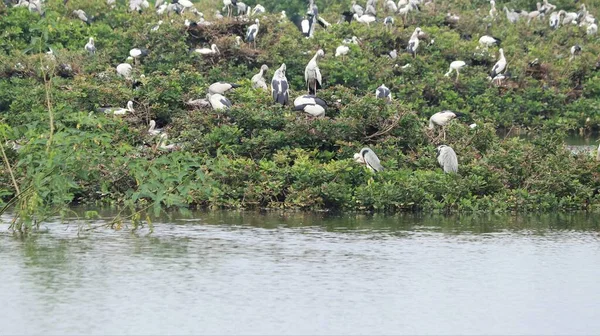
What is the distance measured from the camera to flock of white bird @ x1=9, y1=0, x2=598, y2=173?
1605 centimetres

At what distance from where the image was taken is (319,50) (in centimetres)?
2222

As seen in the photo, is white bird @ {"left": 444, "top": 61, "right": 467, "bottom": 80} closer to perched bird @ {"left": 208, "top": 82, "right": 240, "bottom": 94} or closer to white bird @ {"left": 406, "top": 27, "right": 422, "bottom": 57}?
white bird @ {"left": 406, "top": 27, "right": 422, "bottom": 57}

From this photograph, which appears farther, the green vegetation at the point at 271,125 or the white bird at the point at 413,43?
the white bird at the point at 413,43

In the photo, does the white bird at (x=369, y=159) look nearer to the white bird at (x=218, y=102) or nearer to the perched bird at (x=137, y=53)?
the white bird at (x=218, y=102)

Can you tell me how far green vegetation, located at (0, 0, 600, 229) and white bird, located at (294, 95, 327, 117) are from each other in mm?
179

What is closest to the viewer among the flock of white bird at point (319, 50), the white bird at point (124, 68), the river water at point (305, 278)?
the river water at point (305, 278)

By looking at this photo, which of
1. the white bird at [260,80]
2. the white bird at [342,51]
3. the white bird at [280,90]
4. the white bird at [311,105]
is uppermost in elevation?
the white bird at [342,51]

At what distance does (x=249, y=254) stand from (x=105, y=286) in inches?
70.1

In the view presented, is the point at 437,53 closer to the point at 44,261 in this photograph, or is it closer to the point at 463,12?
the point at 463,12

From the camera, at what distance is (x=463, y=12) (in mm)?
31344

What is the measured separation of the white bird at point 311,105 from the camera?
52.1 ft

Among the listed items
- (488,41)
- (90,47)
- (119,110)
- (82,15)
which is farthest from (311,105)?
(488,41)

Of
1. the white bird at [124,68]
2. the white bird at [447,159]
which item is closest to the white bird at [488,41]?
the white bird at [124,68]

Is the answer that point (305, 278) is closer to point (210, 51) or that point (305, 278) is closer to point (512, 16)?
point (210, 51)
